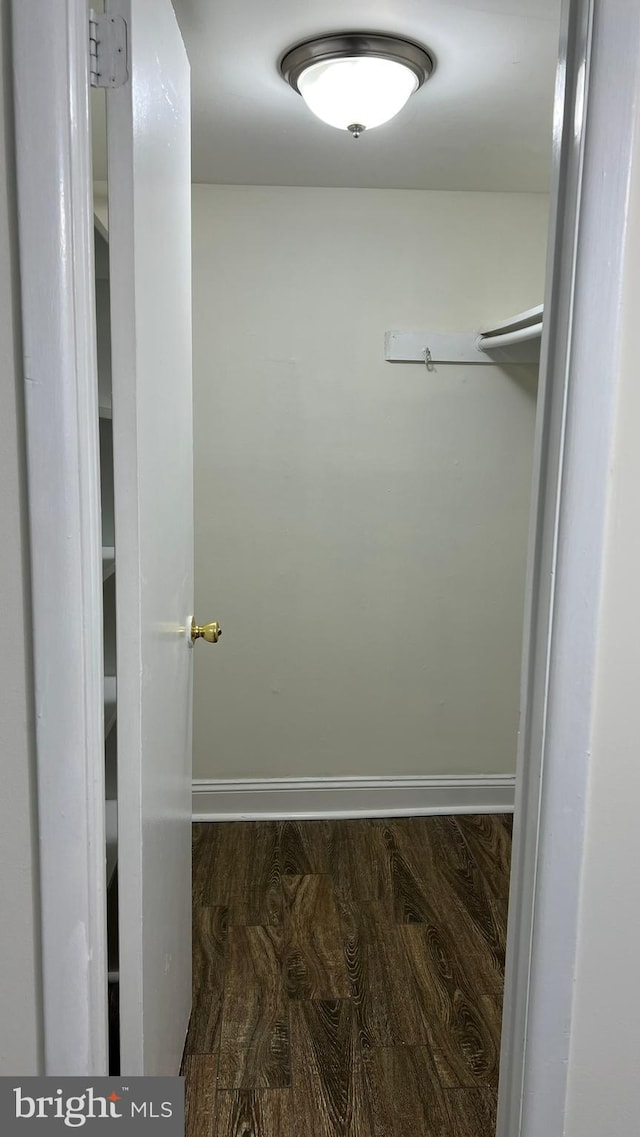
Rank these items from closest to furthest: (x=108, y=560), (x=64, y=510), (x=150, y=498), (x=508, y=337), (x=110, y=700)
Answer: (x=64, y=510)
(x=150, y=498)
(x=110, y=700)
(x=108, y=560)
(x=508, y=337)

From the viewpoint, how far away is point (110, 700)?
1.50m

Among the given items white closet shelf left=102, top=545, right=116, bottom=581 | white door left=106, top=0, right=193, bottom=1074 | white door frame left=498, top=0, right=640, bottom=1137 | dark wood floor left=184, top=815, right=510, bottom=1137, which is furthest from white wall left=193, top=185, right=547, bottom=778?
white door frame left=498, top=0, right=640, bottom=1137

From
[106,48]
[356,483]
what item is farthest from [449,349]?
[106,48]

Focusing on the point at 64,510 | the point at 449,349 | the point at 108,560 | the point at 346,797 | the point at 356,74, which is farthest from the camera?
the point at 346,797

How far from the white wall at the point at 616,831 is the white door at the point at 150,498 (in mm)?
650

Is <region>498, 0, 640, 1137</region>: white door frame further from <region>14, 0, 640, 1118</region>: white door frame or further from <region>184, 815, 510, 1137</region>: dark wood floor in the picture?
<region>184, 815, 510, 1137</region>: dark wood floor

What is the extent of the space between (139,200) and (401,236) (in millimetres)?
1973

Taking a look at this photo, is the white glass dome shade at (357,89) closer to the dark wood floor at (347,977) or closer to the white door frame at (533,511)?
the white door frame at (533,511)

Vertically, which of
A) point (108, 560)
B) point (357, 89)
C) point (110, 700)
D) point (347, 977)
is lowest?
point (347, 977)

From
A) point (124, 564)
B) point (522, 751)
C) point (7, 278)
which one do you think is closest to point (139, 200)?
point (7, 278)

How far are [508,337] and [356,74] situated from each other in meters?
1.02

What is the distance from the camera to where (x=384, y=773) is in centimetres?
333

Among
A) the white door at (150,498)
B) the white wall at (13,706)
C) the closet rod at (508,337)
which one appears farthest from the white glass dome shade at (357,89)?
the white wall at (13,706)

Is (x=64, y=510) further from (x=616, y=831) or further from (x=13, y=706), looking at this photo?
(x=616, y=831)
